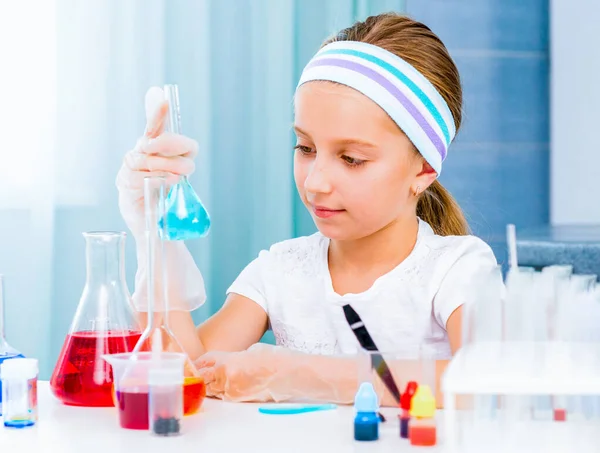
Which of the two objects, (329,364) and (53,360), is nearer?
(329,364)

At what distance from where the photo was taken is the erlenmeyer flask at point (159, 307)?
0.89m

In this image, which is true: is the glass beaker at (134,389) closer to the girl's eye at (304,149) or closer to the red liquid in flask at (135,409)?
the red liquid in flask at (135,409)

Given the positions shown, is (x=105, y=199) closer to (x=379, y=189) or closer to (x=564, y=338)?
(x=379, y=189)

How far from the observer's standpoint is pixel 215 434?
2.66 feet

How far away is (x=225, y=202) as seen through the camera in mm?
2252

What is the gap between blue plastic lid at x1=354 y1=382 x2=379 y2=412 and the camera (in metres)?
0.79

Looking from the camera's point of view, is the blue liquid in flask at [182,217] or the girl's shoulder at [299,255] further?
the girl's shoulder at [299,255]

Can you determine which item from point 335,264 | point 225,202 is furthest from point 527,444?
point 225,202

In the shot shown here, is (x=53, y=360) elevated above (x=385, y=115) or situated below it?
below

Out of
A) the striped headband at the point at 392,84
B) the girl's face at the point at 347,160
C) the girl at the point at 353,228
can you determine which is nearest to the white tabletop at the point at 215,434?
the girl at the point at 353,228

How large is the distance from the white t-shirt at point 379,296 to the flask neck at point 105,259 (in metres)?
0.46

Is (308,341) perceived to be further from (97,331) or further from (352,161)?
(97,331)

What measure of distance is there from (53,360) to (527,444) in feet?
5.53

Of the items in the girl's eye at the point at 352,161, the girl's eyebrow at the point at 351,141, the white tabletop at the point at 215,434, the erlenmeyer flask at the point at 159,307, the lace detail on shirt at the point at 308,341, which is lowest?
the lace detail on shirt at the point at 308,341
